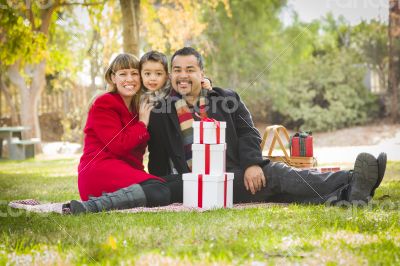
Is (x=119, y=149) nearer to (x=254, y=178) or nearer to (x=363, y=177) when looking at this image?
(x=254, y=178)

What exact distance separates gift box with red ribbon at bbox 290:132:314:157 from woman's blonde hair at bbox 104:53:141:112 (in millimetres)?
1234

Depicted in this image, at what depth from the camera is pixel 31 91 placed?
10969 mm

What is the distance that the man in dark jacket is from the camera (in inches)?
120

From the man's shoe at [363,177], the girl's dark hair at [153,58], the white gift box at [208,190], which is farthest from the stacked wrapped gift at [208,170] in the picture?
the man's shoe at [363,177]

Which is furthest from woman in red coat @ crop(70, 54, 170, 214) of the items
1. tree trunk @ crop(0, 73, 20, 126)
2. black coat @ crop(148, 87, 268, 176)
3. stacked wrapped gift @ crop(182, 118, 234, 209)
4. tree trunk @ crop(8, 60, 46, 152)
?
tree trunk @ crop(0, 73, 20, 126)

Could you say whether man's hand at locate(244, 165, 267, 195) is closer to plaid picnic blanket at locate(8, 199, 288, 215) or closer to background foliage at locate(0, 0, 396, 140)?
plaid picnic blanket at locate(8, 199, 288, 215)

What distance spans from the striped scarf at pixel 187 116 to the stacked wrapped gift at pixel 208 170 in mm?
262

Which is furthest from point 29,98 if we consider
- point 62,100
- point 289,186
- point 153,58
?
point 289,186

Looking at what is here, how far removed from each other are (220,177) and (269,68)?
10.1 m

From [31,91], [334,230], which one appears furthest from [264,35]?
[334,230]

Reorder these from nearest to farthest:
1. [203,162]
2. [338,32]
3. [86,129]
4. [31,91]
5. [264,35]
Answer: [203,162] < [86,129] < [31,91] < [264,35] < [338,32]

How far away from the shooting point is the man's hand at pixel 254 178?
315cm

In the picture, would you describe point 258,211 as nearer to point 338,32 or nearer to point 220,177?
point 220,177

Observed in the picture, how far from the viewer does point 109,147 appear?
3.11 meters
